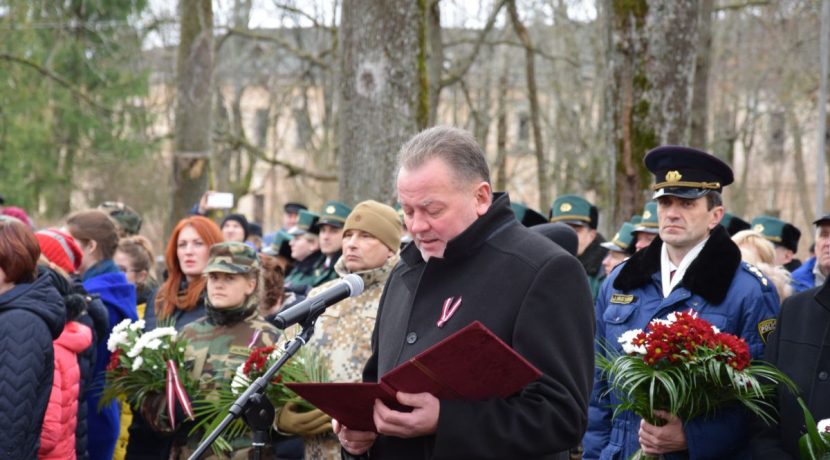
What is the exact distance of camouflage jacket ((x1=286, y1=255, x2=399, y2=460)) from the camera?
20.8 feet

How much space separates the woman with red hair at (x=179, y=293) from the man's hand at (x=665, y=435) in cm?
359

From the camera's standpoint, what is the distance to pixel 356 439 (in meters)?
4.04

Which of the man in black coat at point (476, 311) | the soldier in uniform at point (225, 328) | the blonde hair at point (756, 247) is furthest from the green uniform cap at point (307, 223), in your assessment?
the man in black coat at point (476, 311)

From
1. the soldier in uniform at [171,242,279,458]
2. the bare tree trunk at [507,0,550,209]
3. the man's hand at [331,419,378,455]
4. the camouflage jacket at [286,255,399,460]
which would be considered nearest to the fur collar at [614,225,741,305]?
the camouflage jacket at [286,255,399,460]

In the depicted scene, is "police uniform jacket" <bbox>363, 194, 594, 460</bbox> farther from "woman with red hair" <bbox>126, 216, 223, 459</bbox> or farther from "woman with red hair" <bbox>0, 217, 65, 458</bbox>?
"woman with red hair" <bbox>126, 216, 223, 459</bbox>

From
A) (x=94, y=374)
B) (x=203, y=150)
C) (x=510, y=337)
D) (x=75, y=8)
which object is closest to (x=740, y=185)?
(x=75, y=8)

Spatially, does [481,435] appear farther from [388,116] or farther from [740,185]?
[740,185]

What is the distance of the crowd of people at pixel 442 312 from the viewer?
3.81 m

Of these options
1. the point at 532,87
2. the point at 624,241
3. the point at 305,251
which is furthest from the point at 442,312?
the point at 532,87

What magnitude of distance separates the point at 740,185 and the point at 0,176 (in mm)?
23566

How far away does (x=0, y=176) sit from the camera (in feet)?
98.7

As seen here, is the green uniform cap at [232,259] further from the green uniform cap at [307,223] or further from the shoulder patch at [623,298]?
the green uniform cap at [307,223]

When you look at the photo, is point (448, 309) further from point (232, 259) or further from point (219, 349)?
point (232, 259)

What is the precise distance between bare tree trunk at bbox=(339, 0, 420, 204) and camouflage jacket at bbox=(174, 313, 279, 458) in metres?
3.29
